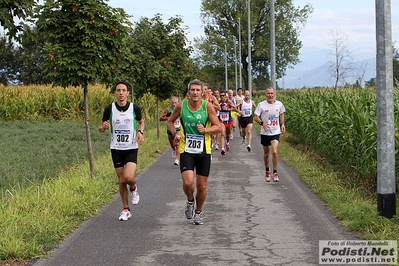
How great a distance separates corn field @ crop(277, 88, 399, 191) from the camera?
508 inches

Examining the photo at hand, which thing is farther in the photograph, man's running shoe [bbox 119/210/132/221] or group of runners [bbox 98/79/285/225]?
man's running shoe [bbox 119/210/132/221]

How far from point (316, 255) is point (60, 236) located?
329 centimetres

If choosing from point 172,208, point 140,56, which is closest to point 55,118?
point 140,56

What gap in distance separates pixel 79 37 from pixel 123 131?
3871 mm

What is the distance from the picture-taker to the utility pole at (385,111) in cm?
916

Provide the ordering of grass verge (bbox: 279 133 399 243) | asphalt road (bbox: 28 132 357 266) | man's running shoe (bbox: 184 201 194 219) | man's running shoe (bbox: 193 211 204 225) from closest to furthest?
asphalt road (bbox: 28 132 357 266) → grass verge (bbox: 279 133 399 243) → man's running shoe (bbox: 193 211 204 225) → man's running shoe (bbox: 184 201 194 219)

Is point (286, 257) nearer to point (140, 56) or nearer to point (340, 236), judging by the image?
point (340, 236)

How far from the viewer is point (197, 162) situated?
9562 mm

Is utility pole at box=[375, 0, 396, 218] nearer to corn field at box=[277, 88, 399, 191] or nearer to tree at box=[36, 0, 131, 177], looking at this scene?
corn field at box=[277, 88, 399, 191]

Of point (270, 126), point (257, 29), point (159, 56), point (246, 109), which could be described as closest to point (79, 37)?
point (270, 126)

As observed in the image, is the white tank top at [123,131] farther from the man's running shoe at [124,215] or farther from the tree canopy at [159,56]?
the tree canopy at [159,56]

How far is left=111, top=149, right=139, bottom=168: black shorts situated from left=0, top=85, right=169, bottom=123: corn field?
29555mm

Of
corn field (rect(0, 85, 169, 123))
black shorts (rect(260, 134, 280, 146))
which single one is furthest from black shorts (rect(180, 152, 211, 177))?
corn field (rect(0, 85, 169, 123))

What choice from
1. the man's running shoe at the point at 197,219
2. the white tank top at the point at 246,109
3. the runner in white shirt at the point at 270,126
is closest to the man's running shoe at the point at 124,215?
the man's running shoe at the point at 197,219
